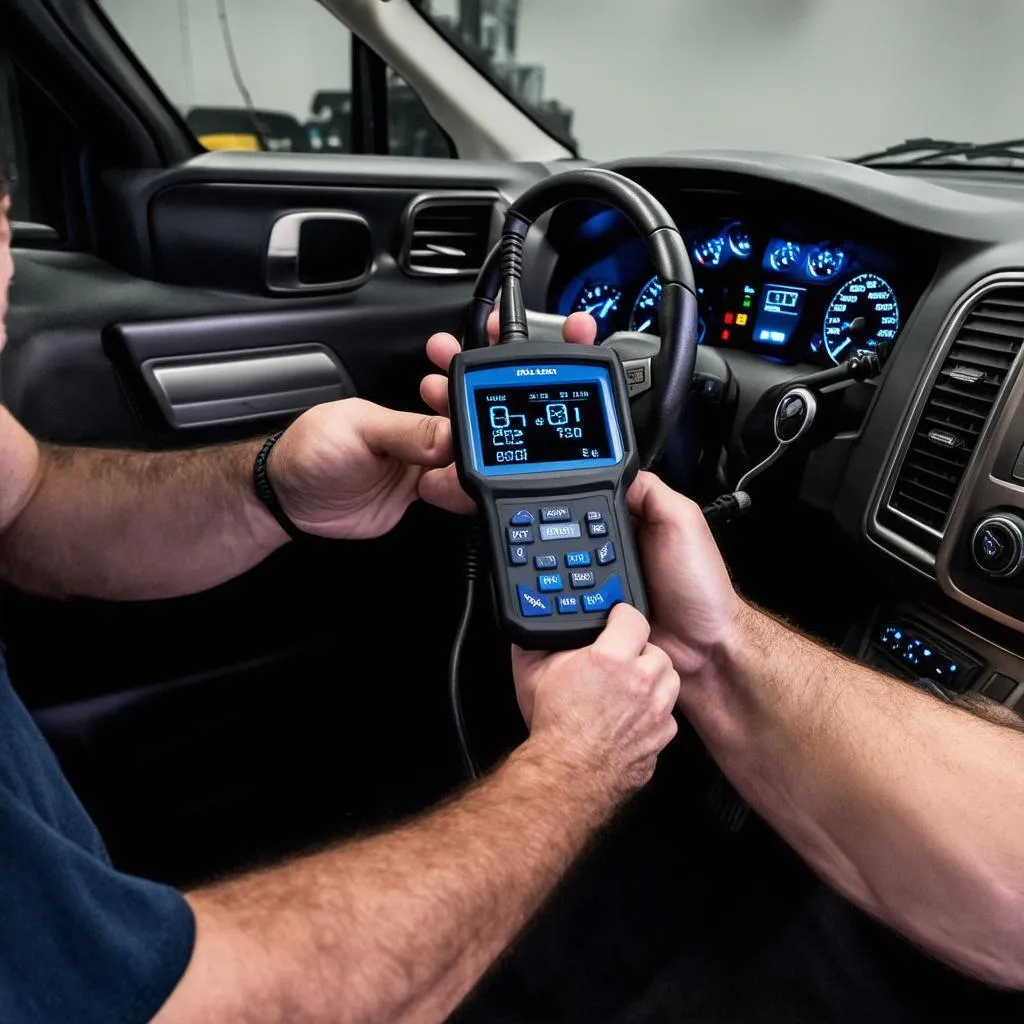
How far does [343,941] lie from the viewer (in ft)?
2.08

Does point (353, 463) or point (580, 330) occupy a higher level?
point (580, 330)

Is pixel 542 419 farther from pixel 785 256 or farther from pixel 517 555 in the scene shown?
pixel 785 256

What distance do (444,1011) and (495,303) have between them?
766 mm

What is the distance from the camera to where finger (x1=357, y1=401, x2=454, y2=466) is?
0.97 meters

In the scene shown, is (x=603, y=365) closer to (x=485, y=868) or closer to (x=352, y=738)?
(x=485, y=868)

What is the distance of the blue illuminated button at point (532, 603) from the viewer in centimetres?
89

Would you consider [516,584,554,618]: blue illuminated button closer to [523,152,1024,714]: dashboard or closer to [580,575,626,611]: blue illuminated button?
[580,575,626,611]: blue illuminated button

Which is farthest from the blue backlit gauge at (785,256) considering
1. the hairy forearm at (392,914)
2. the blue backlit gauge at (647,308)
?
the hairy forearm at (392,914)

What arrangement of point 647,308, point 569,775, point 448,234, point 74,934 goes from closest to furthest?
point 74,934, point 569,775, point 647,308, point 448,234

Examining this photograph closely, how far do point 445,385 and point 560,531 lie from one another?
21 cm

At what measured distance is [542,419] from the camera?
95 cm

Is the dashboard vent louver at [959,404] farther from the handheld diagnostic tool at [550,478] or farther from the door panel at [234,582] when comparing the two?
the door panel at [234,582]

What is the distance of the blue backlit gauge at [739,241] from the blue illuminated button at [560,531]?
0.87 meters

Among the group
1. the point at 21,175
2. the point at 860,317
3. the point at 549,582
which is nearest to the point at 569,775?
the point at 549,582
